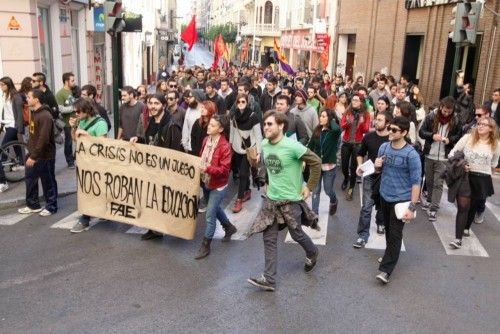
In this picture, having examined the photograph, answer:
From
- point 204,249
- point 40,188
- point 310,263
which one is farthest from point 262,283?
point 40,188

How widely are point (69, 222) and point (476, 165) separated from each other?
5498mm

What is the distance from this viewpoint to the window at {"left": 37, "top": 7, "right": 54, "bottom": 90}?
14.0 meters

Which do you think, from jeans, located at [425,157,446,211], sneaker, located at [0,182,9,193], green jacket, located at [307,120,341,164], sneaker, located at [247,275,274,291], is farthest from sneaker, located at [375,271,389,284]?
sneaker, located at [0,182,9,193]

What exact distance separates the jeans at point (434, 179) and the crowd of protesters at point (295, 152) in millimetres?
15

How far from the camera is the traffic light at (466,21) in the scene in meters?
10.8

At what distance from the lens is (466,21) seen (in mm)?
10898

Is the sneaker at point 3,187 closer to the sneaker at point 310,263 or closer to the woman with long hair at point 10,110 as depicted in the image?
the woman with long hair at point 10,110

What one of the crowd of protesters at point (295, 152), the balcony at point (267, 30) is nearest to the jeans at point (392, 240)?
the crowd of protesters at point (295, 152)

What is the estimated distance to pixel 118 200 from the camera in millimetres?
6828

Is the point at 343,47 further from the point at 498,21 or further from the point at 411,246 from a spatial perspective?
the point at 411,246

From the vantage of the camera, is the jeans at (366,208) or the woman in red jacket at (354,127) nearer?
the jeans at (366,208)

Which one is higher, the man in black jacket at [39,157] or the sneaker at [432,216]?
the man in black jacket at [39,157]

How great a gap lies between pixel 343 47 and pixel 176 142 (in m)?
24.5

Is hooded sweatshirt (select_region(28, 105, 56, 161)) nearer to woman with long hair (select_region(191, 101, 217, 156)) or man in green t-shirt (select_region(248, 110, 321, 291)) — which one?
woman with long hair (select_region(191, 101, 217, 156))
